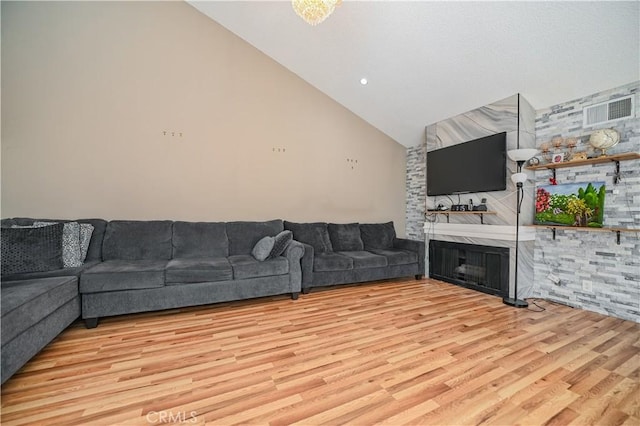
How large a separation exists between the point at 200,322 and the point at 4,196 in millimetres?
2680

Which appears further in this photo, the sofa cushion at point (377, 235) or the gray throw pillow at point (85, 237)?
the sofa cushion at point (377, 235)

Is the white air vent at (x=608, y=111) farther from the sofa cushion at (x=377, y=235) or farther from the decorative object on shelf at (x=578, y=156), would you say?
the sofa cushion at (x=377, y=235)

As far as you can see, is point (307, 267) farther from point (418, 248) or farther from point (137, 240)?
point (137, 240)

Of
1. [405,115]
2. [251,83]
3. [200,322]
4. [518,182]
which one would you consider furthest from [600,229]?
[251,83]

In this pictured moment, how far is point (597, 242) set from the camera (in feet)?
9.47

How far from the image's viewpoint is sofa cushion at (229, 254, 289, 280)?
289 cm

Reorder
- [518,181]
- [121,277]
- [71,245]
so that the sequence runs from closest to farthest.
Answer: [121,277], [71,245], [518,181]

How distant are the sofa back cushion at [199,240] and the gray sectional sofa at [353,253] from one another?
0.96 meters

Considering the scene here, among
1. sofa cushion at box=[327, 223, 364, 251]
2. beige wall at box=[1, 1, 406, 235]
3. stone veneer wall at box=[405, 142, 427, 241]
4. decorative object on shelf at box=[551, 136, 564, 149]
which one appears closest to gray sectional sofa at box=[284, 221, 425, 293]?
sofa cushion at box=[327, 223, 364, 251]

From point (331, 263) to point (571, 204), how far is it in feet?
9.34

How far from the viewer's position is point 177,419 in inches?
51.9

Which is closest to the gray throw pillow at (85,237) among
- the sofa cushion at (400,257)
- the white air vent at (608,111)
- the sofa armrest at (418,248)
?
the sofa cushion at (400,257)

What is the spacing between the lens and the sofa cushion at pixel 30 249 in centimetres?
224

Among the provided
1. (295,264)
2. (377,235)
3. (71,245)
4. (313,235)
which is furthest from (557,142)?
(71,245)
